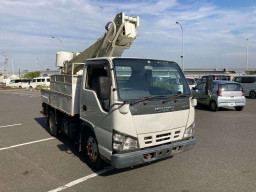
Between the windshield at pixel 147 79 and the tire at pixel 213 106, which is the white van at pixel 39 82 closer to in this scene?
the tire at pixel 213 106

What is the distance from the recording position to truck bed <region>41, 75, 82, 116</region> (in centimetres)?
533

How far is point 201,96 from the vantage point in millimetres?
13141

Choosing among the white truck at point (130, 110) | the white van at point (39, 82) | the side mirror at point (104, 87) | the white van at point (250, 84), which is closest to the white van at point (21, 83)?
the white van at point (39, 82)

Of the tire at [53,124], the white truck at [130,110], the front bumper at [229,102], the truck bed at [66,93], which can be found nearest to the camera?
the white truck at [130,110]

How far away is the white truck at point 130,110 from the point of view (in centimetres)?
389

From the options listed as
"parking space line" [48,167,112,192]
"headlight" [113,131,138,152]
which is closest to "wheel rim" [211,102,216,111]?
"parking space line" [48,167,112,192]

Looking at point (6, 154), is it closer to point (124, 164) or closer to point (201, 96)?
point (124, 164)

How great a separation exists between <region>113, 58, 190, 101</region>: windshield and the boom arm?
1.44 metres

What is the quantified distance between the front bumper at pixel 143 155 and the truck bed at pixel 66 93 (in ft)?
6.46

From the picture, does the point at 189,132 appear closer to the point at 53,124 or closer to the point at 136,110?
the point at 136,110

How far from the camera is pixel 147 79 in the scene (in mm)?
4430

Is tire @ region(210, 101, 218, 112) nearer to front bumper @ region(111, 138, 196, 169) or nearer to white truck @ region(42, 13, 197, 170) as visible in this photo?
white truck @ region(42, 13, 197, 170)

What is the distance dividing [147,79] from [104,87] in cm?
88

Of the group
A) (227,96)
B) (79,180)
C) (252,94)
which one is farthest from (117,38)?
(252,94)
